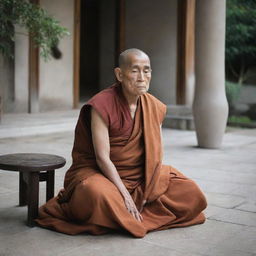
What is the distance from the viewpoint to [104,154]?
13.3 ft

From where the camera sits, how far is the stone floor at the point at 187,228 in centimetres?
367

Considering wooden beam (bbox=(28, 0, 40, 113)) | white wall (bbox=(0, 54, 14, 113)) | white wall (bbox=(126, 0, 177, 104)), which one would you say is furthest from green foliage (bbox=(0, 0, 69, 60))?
white wall (bbox=(126, 0, 177, 104))

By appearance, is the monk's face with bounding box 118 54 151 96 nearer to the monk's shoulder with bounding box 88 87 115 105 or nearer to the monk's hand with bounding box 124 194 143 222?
the monk's shoulder with bounding box 88 87 115 105

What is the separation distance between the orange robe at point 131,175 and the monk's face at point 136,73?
150mm

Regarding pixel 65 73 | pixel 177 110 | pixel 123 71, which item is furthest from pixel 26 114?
pixel 123 71

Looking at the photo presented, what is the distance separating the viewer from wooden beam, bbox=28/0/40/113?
34.8 feet

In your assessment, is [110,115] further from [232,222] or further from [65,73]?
[65,73]

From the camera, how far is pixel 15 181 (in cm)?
581

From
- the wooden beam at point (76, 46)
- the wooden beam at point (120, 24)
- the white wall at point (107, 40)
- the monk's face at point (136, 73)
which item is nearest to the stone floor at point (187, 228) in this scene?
the monk's face at point (136, 73)

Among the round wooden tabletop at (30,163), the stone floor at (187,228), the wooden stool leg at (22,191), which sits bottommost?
the stone floor at (187,228)

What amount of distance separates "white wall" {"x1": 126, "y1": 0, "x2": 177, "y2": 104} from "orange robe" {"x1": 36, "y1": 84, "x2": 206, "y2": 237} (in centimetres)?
844

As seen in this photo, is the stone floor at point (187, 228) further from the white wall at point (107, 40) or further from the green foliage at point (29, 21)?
the white wall at point (107, 40)

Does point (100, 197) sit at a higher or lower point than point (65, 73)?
lower

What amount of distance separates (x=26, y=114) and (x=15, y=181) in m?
4.96
